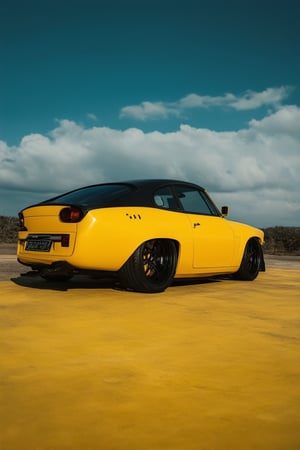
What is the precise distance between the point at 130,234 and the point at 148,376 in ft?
10.0

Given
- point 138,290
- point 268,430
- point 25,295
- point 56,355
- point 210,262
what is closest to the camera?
point 268,430

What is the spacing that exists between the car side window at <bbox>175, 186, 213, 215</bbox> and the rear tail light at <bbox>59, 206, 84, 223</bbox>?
167 centimetres

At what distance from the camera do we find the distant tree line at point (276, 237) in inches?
845

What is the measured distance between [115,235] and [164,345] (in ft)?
7.66

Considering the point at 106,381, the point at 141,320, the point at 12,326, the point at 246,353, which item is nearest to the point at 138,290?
the point at 141,320

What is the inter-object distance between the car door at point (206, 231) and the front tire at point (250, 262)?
525 millimetres

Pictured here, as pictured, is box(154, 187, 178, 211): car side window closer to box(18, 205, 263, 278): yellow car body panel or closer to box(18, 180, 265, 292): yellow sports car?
box(18, 180, 265, 292): yellow sports car

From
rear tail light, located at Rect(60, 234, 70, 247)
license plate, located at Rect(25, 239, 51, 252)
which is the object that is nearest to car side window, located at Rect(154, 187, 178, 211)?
rear tail light, located at Rect(60, 234, 70, 247)

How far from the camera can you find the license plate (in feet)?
18.1

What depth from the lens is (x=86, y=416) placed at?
1.94 meters

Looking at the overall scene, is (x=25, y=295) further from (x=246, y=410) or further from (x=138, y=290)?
(x=246, y=410)

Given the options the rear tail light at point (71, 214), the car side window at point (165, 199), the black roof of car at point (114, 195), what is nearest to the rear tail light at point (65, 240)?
the rear tail light at point (71, 214)

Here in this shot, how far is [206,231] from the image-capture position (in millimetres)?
6547

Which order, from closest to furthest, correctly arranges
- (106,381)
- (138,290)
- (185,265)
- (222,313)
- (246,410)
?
1. (246,410)
2. (106,381)
3. (222,313)
4. (138,290)
5. (185,265)
